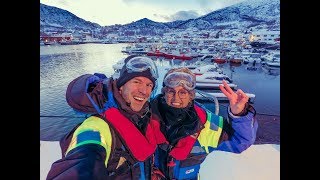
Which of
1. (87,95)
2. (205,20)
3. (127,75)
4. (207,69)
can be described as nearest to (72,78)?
(87,95)

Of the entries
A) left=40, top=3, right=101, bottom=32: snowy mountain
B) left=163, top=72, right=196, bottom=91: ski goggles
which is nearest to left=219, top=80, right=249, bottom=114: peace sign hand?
left=163, top=72, right=196, bottom=91: ski goggles

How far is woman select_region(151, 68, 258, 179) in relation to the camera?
247 centimetres

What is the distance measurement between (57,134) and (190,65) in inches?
42.6

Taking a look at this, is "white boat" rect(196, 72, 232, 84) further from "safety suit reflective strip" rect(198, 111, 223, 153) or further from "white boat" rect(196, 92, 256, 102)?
"safety suit reflective strip" rect(198, 111, 223, 153)

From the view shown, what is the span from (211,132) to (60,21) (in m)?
1.39

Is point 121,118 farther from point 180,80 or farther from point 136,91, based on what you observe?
point 180,80

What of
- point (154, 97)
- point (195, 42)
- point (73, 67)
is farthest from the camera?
point (195, 42)

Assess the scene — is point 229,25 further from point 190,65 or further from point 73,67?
point 73,67

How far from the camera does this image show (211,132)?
101 inches

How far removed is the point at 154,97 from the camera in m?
2.52

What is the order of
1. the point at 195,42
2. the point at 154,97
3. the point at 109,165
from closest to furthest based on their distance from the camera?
1. the point at 109,165
2. the point at 154,97
3. the point at 195,42

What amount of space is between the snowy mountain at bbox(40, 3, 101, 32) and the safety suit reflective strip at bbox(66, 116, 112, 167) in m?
0.81
